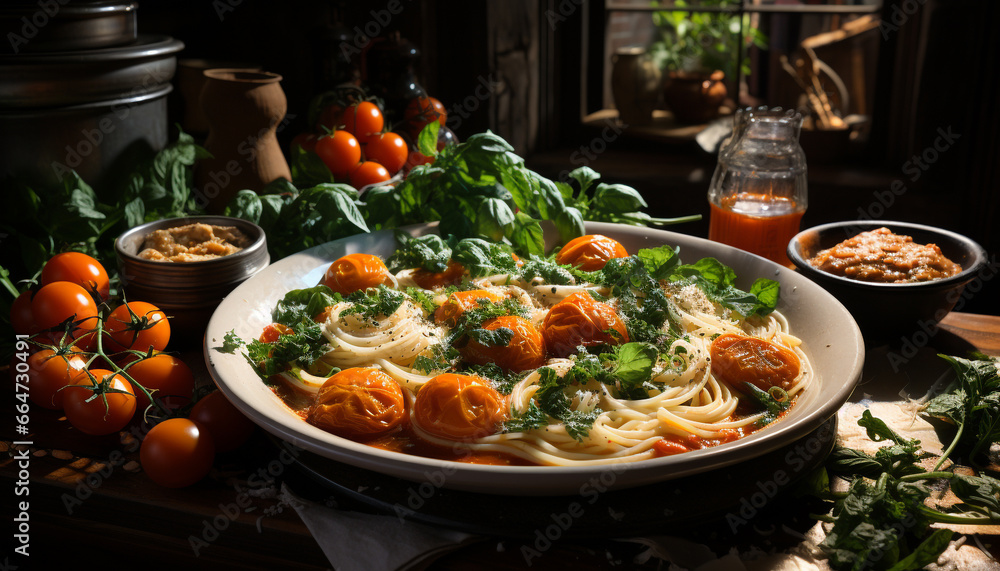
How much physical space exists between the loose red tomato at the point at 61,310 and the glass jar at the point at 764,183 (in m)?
1.72

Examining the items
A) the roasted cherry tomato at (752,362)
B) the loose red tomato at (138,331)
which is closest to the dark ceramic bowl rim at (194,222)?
the loose red tomato at (138,331)

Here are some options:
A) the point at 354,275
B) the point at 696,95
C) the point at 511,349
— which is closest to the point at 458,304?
the point at 511,349

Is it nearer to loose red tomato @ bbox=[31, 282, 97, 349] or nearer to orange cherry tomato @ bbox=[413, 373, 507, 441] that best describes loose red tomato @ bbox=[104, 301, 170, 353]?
loose red tomato @ bbox=[31, 282, 97, 349]

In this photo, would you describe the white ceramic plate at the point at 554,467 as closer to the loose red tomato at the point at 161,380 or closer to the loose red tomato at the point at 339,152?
the loose red tomato at the point at 161,380

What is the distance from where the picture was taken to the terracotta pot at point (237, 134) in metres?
2.47

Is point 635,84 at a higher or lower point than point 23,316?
higher

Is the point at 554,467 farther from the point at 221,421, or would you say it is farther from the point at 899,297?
the point at 899,297

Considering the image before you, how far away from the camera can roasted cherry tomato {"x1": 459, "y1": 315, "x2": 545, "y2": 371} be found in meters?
1.56

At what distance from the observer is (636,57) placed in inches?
168

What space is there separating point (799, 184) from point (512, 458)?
1.39m

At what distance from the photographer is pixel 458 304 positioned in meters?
1.70

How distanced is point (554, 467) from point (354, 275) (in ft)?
2.97

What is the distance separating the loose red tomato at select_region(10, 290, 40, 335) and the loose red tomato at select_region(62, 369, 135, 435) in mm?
311

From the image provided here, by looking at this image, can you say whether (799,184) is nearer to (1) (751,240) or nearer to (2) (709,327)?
(1) (751,240)
